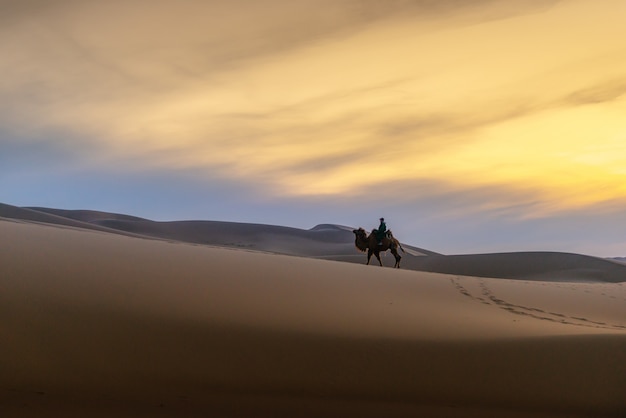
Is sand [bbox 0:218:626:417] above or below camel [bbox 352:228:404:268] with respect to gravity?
below

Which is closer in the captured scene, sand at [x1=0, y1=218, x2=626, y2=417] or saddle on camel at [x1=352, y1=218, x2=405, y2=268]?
sand at [x1=0, y1=218, x2=626, y2=417]

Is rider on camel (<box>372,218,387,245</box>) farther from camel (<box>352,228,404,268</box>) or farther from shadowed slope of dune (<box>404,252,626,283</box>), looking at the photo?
shadowed slope of dune (<box>404,252,626,283</box>)

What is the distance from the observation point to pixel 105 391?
4.56 m

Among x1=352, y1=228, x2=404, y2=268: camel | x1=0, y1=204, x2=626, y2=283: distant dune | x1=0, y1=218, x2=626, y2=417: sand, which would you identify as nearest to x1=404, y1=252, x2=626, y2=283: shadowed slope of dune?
x1=0, y1=204, x2=626, y2=283: distant dune

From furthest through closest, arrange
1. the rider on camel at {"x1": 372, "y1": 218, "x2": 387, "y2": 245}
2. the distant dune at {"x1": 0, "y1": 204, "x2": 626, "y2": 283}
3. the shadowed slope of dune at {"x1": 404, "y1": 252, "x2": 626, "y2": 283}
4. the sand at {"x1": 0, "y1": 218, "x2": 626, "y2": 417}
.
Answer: the distant dune at {"x1": 0, "y1": 204, "x2": 626, "y2": 283} → the shadowed slope of dune at {"x1": 404, "y1": 252, "x2": 626, "y2": 283} → the rider on camel at {"x1": 372, "y1": 218, "x2": 387, "y2": 245} → the sand at {"x1": 0, "y1": 218, "x2": 626, "y2": 417}

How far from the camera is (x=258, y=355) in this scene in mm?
5336

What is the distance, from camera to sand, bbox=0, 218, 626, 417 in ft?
15.1

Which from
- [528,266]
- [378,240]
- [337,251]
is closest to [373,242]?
[378,240]

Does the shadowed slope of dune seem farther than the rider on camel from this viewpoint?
Yes

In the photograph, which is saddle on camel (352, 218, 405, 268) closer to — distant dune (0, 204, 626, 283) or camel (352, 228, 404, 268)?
camel (352, 228, 404, 268)

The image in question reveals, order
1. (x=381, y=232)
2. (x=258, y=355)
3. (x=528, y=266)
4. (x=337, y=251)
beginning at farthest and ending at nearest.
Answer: (x=337, y=251) < (x=528, y=266) < (x=381, y=232) < (x=258, y=355)

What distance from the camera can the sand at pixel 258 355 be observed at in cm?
461

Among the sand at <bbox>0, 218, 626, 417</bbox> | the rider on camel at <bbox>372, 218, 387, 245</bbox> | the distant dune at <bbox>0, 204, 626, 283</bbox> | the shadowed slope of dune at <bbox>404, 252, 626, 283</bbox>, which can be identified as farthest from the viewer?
the distant dune at <bbox>0, 204, 626, 283</bbox>

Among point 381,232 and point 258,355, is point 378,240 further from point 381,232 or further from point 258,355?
point 258,355
